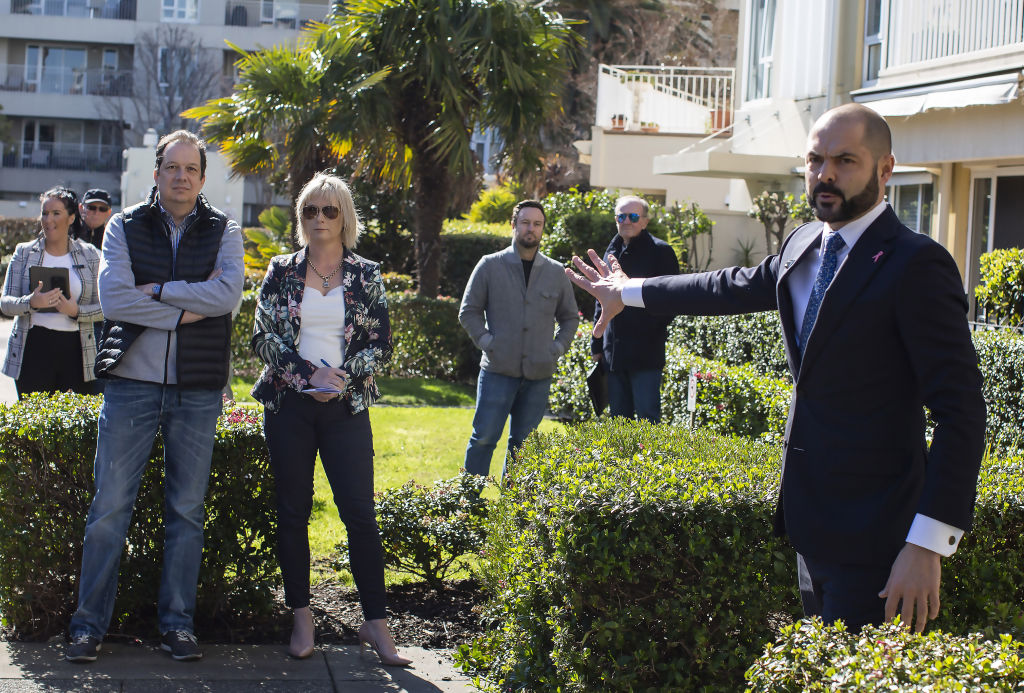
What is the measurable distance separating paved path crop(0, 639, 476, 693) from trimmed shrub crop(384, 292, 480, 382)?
10385mm

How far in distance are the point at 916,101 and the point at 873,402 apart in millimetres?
10801

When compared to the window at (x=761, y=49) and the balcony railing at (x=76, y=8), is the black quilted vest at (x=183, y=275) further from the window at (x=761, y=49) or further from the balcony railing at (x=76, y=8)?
the balcony railing at (x=76, y=8)

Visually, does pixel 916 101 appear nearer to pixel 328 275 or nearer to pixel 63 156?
pixel 328 275

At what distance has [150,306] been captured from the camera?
453cm

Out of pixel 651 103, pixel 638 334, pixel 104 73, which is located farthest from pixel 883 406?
pixel 104 73

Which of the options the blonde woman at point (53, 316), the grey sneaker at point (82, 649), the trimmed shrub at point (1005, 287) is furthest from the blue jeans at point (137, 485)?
the trimmed shrub at point (1005, 287)

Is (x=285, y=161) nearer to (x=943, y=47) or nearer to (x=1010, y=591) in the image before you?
(x=943, y=47)

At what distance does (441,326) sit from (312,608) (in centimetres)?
990

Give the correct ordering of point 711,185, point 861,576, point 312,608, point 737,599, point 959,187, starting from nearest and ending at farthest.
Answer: point 861,576
point 737,599
point 312,608
point 959,187
point 711,185

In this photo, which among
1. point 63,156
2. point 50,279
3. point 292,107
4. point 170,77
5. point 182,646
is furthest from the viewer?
point 63,156

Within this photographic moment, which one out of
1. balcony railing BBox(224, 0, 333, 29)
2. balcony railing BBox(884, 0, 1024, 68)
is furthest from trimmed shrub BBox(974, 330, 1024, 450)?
balcony railing BBox(224, 0, 333, 29)

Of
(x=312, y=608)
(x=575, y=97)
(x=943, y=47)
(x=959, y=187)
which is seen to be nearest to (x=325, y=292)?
(x=312, y=608)

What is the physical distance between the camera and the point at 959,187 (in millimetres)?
14664

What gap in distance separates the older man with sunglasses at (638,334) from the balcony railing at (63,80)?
4508cm
